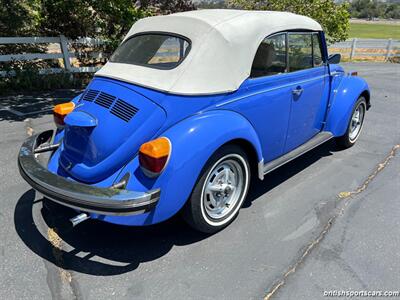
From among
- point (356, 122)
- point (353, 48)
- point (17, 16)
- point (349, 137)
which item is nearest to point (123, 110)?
point (349, 137)

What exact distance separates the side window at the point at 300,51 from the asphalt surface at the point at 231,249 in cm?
134

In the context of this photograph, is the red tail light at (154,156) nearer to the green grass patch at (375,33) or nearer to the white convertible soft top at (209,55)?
the white convertible soft top at (209,55)

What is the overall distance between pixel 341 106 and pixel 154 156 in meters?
3.17

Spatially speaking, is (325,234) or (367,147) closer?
(325,234)

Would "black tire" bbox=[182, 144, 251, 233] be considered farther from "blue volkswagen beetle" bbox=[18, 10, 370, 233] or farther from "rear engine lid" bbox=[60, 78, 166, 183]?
"rear engine lid" bbox=[60, 78, 166, 183]

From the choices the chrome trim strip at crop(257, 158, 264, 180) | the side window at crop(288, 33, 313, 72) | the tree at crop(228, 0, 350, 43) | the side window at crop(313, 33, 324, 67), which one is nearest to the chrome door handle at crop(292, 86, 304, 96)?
the side window at crop(288, 33, 313, 72)

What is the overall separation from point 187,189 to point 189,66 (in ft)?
3.52

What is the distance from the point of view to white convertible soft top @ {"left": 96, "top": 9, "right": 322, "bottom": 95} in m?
2.97

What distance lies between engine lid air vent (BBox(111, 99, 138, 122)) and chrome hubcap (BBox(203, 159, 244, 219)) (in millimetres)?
812

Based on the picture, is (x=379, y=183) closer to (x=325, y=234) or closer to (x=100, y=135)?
(x=325, y=234)

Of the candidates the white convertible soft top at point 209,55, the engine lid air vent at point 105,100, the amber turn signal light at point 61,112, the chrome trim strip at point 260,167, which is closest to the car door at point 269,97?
the white convertible soft top at point 209,55

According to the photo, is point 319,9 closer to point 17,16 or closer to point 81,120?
point 17,16

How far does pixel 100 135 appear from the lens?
9.32 feet

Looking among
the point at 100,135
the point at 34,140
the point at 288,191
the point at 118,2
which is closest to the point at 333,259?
the point at 288,191
